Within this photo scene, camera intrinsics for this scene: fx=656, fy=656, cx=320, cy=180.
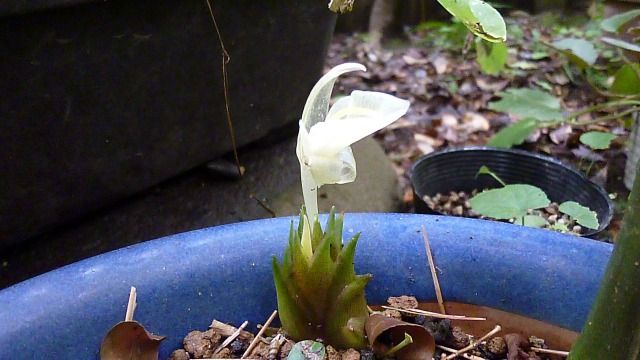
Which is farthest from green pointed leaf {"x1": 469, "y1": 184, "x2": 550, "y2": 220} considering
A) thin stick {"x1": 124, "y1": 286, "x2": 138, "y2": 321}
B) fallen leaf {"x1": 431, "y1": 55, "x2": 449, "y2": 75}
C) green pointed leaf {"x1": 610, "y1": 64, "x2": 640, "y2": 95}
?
fallen leaf {"x1": 431, "y1": 55, "x2": 449, "y2": 75}

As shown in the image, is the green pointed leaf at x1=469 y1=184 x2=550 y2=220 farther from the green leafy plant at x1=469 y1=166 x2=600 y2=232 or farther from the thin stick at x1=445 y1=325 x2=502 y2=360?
the thin stick at x1=445 y1=325 x2=502 y2=360

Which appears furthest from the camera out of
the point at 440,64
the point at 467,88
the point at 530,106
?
the point at 440,64

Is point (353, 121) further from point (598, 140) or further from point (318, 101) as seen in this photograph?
point (598, 140)

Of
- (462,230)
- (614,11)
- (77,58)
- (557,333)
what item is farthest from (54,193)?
(614,11)

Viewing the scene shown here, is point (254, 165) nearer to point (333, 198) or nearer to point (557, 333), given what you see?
point (333, 198)

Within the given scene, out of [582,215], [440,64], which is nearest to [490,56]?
[582,215]
